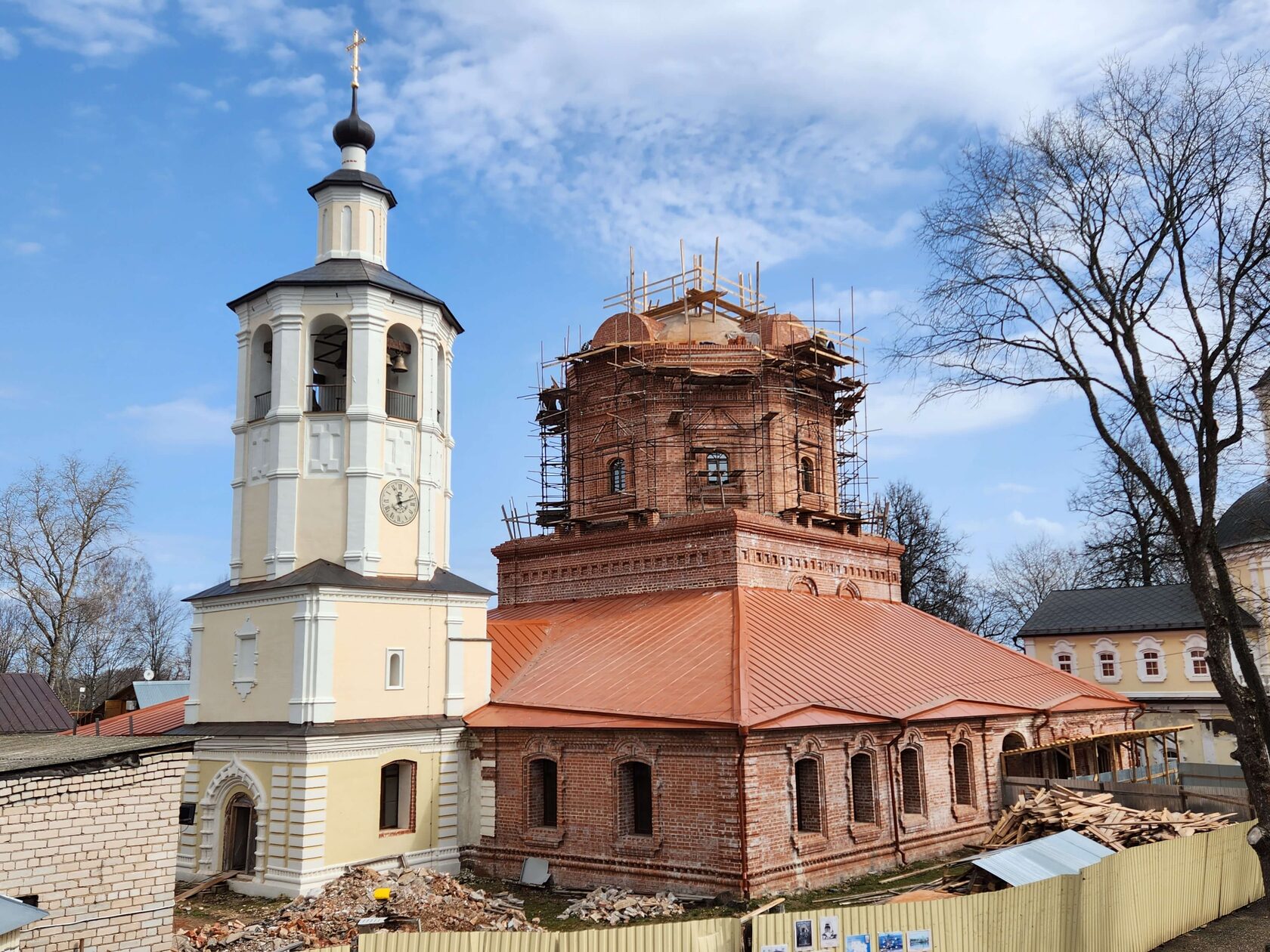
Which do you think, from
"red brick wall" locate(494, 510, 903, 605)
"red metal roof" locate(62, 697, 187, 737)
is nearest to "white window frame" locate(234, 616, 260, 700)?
"red metal roof" locate(62, 697, 187, 737)

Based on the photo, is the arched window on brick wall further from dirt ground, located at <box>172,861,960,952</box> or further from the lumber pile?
the lumber pile

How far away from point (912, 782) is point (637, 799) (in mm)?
5152

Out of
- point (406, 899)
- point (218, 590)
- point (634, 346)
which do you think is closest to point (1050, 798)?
point (406, 899)

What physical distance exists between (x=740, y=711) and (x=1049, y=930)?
512 cm

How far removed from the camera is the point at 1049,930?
37.9ft

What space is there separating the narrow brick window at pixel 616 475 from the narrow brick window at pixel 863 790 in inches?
370

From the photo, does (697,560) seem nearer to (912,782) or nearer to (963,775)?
(912,782)

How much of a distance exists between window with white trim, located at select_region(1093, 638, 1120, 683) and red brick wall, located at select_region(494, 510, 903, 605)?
12.3 m

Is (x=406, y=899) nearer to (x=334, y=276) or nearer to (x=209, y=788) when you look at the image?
(x=209, y=788)

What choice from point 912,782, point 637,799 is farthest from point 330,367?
point 912,782

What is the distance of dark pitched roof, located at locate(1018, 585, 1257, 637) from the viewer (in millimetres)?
33281

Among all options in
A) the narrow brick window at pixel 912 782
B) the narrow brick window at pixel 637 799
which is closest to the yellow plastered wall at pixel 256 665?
the narrow brick window at pixel 637 799

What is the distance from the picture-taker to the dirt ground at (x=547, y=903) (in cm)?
1440

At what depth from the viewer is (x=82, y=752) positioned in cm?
1252
